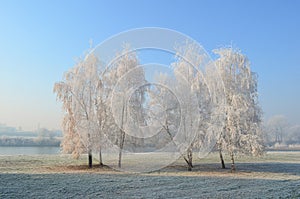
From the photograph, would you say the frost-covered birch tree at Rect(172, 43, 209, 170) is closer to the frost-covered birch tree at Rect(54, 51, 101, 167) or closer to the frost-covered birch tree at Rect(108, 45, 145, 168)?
the frost-covered birch tree at Rect(108, 45, 145, 168)

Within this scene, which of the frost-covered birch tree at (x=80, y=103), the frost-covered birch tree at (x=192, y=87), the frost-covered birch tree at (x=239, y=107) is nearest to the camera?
the frost-covered birch tree at (x=192, y=87)

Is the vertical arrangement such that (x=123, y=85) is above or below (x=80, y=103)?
above

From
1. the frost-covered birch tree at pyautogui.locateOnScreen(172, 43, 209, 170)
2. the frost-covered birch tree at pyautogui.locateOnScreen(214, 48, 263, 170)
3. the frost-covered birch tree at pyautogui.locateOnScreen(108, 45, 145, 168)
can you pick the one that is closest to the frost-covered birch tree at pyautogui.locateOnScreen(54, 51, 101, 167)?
the frost-covered birch tree at pyautogui.locateOnScreen(108, 45, 145, 168)

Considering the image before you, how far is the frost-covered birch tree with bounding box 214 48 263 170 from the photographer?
63.3ft

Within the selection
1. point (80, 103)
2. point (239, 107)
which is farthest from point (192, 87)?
point (80, 103)

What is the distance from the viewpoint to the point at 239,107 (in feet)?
64.2

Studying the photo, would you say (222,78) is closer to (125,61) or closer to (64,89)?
(125,61)

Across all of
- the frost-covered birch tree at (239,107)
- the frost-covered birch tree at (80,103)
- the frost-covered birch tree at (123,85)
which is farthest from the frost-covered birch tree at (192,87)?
the frost-covered birch tree at (80,103)

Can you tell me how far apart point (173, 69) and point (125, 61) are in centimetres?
367

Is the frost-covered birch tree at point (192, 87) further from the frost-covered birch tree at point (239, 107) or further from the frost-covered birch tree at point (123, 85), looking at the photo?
the frost-covered birch tree at point (123, 85)

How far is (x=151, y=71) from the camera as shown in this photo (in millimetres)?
17156

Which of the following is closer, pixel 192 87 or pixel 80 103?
pixel 192 87

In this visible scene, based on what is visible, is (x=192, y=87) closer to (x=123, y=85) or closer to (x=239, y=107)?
(x=239, y=107)

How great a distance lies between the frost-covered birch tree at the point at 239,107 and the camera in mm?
19297
